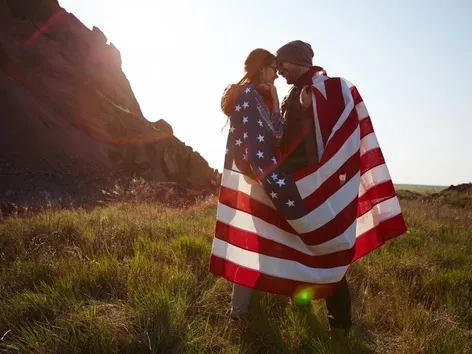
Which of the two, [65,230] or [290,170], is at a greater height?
[290,170]

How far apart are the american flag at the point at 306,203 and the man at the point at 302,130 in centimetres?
9

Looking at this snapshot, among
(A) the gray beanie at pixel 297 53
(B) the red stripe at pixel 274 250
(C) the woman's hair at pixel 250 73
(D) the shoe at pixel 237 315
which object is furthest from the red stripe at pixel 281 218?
(A) the gray beanie at pixel 297 53

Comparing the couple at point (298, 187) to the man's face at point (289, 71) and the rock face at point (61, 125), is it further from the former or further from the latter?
the rock face at point (61, 125)

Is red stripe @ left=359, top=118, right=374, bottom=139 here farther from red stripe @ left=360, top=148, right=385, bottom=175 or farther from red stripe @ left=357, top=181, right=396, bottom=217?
red stripe @ left=357, top=181, right=396, bottom=217

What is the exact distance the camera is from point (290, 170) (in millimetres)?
3336

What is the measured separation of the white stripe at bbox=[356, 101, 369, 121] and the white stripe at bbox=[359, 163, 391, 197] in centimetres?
46

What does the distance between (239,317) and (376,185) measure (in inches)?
64.8

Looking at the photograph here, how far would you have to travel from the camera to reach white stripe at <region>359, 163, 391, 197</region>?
351 centimetres

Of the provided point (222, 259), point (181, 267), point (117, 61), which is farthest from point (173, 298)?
point (117, 61)

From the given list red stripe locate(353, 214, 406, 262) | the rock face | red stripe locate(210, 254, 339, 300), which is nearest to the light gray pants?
red stripe locate(210, 254, 339, 300)

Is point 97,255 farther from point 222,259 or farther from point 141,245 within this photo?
point 222,259

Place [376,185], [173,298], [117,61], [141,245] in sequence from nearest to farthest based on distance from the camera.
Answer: [173,298], [376,185], [141,245], [117,61]

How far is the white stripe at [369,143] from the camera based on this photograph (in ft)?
11.7

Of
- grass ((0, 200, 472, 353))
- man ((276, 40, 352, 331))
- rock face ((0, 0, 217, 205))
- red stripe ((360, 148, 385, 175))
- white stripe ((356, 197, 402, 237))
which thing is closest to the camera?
grass ((0, 200, 472, 353))
